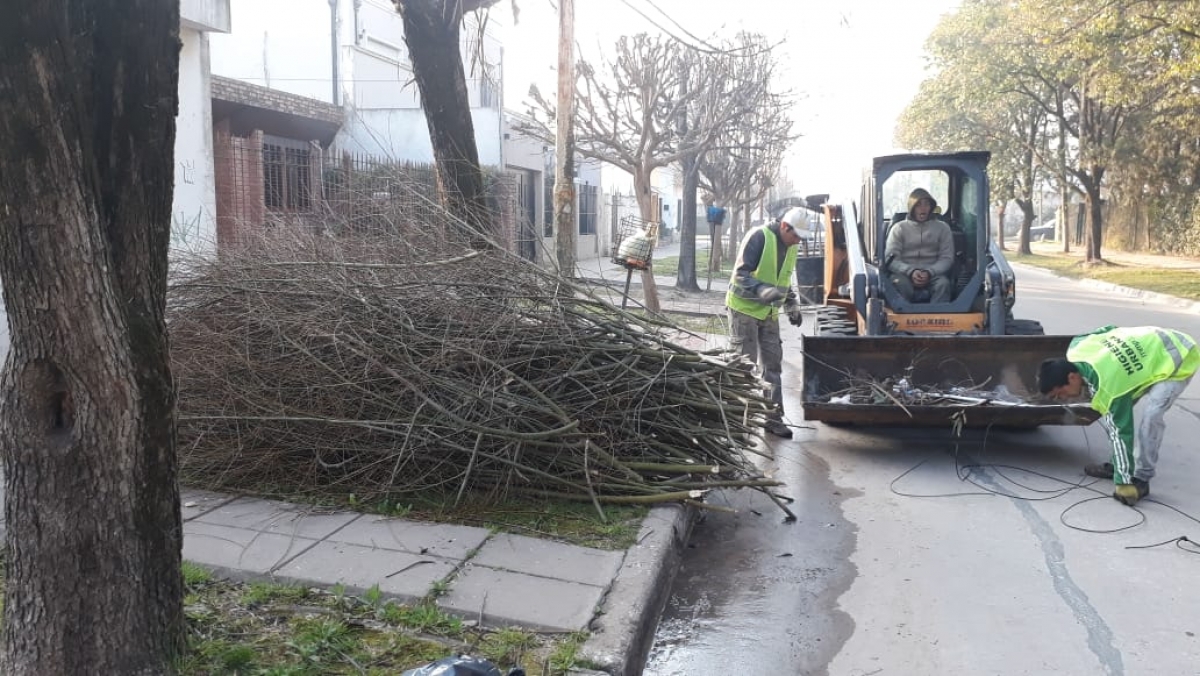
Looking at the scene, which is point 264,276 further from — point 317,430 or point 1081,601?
point 1081,601

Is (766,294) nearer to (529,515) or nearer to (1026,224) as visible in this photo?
(529,515)

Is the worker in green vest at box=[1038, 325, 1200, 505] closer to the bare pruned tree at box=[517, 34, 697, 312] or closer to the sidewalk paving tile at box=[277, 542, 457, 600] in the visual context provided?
the sidewalk paving tile at box=[277, 542, 457, 600]

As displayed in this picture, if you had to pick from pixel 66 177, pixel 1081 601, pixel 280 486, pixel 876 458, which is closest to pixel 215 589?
pixel 280 486

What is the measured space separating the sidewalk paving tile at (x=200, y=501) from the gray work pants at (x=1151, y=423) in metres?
5.53

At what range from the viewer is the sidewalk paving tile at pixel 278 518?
490cm

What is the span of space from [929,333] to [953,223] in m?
1.43

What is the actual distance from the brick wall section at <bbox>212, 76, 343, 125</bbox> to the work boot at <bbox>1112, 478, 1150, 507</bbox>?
13416 mm

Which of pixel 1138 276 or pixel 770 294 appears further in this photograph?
pixel 1138 276

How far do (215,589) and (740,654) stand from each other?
2.31 metres

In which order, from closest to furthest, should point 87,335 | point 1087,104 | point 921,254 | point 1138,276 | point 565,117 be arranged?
point 87,335
point 921,254
point 565,117
point 1138,276
point 1087,104

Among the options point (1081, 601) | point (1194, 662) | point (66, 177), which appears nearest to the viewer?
point (66, 177)

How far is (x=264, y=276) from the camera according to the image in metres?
6.23

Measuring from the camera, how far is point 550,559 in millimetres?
4613

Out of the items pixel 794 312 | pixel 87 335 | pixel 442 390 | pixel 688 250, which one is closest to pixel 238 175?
pixel 794 312
